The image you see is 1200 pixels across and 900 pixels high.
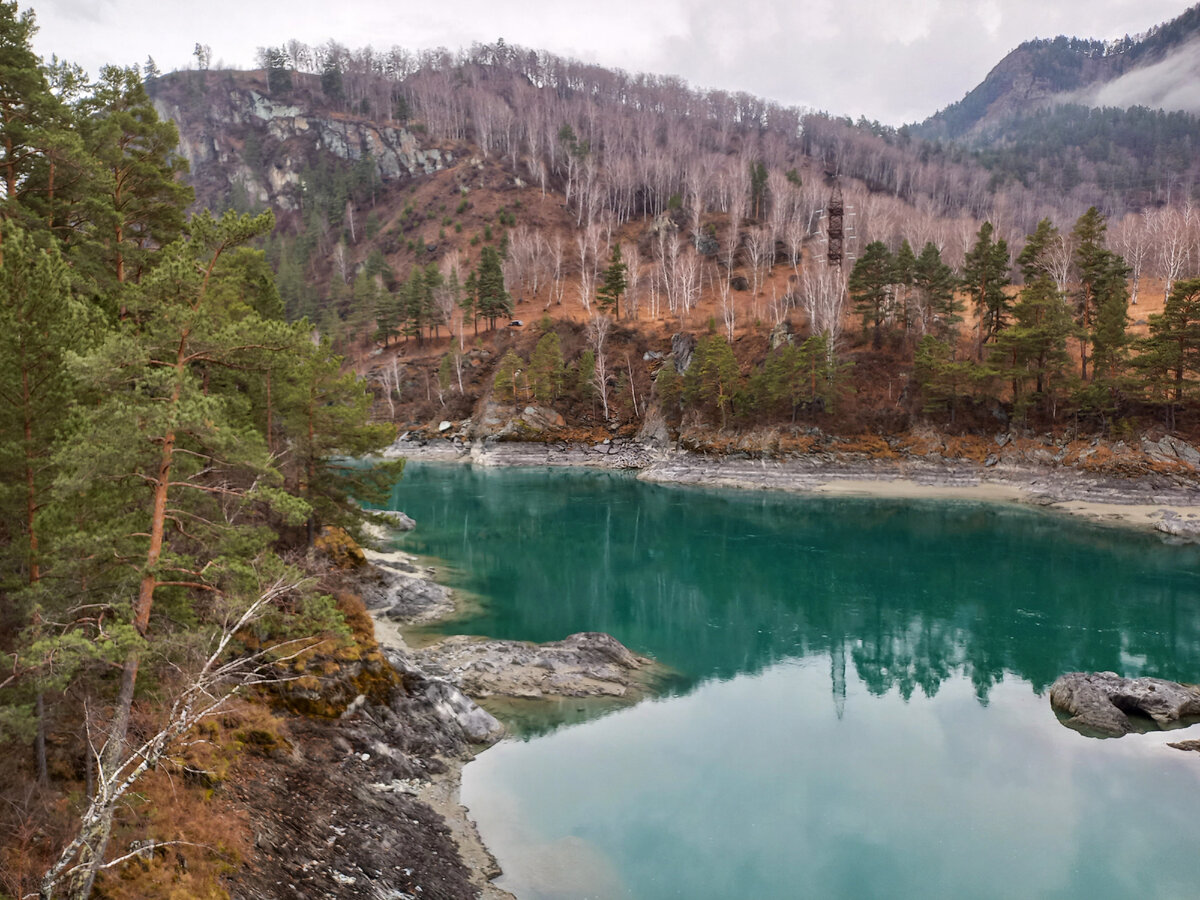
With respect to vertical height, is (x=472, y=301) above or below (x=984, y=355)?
above

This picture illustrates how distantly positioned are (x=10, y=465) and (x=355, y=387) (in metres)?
17.8

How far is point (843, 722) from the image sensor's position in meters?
23.5

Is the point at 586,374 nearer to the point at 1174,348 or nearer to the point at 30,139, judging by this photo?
the point at 1174,348

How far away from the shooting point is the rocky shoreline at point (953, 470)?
4888 centimetres

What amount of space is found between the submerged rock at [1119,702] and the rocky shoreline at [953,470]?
1076 inches

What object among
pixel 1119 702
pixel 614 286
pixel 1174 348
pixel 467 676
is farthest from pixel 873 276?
pixel 467 676

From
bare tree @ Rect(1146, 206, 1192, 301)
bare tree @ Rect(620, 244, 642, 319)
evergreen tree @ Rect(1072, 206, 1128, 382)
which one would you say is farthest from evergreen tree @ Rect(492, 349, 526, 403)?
bare tree @ Rect(1146, 206, 1192, 301)

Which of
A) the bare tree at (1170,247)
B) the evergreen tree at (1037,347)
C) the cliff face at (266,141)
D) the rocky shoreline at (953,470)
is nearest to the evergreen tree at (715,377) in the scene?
the rocky shoreline at (953,470)

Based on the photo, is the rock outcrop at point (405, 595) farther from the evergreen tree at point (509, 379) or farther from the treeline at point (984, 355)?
the evergreen tree at point (509, 379)

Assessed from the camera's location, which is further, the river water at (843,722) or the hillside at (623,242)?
the hillside at (623,242)

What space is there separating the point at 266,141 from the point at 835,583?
501 feet

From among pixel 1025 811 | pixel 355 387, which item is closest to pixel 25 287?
pixel 355 387

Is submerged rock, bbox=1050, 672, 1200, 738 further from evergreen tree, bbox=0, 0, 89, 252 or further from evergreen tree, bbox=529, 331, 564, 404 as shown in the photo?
evergreen tree, bbox=529, 331, 564, 404

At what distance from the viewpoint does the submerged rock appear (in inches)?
871
